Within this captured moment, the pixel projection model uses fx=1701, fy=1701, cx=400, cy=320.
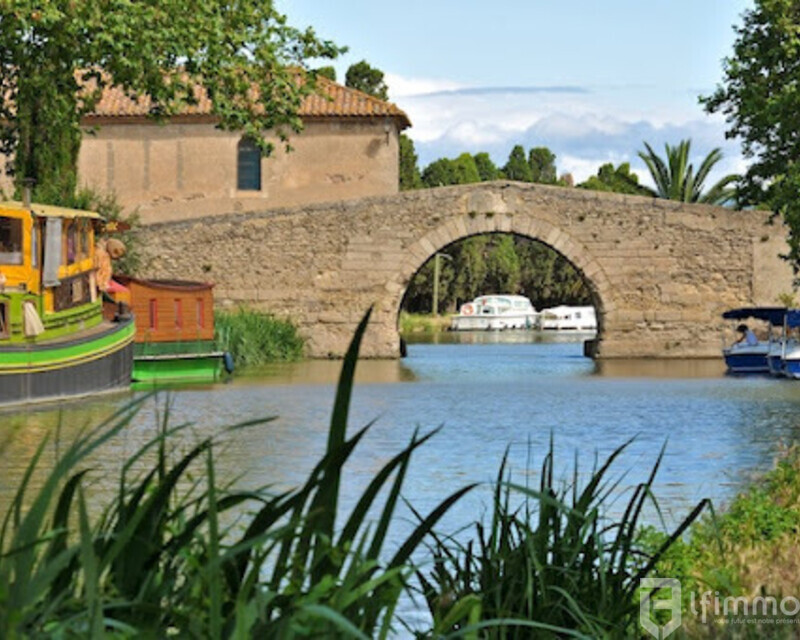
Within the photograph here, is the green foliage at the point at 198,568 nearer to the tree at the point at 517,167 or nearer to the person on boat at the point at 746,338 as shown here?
the person on boat at the point at 746,338

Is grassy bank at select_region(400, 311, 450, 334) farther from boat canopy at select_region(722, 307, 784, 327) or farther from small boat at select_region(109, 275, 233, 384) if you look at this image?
small boat at select_region(109, 275, 233, 384)

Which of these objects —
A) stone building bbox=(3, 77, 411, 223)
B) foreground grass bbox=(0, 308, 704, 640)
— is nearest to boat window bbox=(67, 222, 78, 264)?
stone building bbox=(3, 77, 411, 223)

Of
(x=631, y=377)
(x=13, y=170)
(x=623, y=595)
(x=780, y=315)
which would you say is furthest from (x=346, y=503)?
(x=780, y=315)

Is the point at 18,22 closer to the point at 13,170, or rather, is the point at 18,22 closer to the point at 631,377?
the point at 13,170

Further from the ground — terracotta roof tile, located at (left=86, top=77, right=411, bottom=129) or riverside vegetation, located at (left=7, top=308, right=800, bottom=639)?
terracotta roof tile, located at (left=86, top=77, right=411, bottom=129)

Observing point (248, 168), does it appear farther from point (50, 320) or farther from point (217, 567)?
point (217, 567)

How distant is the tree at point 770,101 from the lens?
28562 mm

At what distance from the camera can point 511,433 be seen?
1658 centimetres

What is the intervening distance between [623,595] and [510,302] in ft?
201

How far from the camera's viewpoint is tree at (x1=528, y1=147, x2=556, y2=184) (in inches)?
3031

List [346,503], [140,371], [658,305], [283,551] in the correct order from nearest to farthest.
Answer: [283,551], [346,503], [140,371], [658,305]

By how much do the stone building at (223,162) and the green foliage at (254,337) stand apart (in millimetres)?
4308

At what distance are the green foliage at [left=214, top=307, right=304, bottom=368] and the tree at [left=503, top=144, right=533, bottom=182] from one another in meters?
41.6

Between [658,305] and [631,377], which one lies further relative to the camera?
[658,305]
